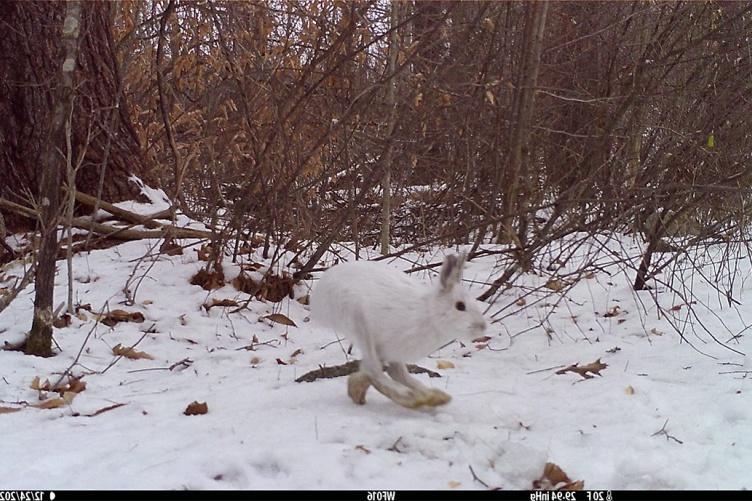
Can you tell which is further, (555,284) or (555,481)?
(555,284)

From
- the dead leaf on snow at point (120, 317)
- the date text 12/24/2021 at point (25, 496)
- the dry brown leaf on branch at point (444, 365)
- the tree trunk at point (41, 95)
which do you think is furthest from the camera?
the tree trunk at point (41, 95)

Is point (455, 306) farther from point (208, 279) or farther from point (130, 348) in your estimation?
point (208, 279)

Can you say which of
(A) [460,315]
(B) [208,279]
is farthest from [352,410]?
(B) [208,279]

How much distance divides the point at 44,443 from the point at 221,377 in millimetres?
1113

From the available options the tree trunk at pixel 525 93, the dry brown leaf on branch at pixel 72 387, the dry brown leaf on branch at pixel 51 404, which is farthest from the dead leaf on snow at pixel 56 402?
the tree trunk at pixel 525 93

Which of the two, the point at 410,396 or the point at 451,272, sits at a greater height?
the point at 451,272

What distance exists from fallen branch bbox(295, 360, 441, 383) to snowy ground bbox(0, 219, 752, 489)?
3.7 inches

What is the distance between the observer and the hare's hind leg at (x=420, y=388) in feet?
8.19

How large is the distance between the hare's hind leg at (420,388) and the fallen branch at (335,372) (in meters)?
0.68

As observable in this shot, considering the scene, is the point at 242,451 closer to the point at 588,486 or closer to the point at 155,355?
the point at 588,486

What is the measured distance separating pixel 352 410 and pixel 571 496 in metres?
0.93

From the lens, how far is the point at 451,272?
2.38 meters

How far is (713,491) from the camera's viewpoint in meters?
2.17

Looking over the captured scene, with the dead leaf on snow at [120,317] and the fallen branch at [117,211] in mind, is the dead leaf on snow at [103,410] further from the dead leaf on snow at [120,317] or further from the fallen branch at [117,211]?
the fallen branch at [117,211]
